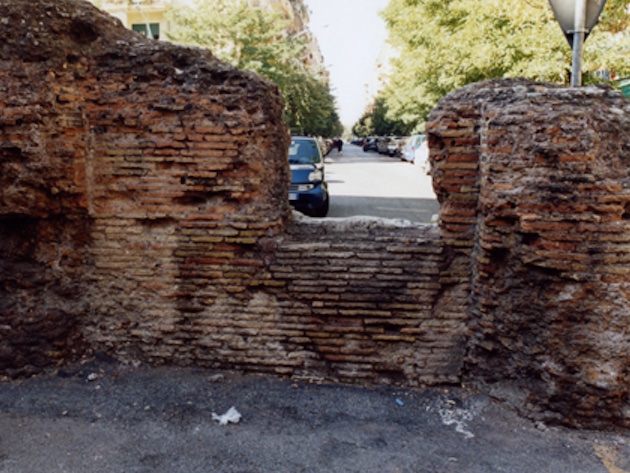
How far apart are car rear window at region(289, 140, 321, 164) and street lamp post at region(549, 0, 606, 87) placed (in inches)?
263

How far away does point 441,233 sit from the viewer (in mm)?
4312

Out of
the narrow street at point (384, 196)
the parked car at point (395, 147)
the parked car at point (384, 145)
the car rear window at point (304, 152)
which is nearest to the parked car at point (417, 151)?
the narrow street at point (384, 196)

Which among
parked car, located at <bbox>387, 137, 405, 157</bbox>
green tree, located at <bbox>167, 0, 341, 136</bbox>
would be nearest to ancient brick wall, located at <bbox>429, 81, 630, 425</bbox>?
green tree, located at <bbox>167, 0, 341, 136</bbox>

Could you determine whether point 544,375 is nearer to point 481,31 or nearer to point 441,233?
point 441,233

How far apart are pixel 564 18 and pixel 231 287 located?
3.70m

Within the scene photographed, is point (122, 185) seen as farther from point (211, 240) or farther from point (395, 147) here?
point (395, 147)

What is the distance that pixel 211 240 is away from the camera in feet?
14.8


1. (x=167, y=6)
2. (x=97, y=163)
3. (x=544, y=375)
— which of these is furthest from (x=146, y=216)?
(x=167, y=6)

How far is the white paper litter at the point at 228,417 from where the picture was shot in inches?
151

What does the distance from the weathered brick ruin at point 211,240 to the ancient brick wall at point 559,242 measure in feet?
0.09

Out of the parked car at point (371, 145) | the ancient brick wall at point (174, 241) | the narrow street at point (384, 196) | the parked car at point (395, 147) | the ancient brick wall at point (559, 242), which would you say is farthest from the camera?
the parked car at point (371, 145)

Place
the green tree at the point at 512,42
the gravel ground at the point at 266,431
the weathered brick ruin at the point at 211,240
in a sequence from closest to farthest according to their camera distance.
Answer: the gravel ground at the point at 266,431, the weathered brick ruin at the point at 211,240, the green tree at the point at 512,42

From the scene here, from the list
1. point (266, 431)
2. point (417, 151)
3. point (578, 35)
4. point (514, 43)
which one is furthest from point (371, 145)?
point (266, 431)

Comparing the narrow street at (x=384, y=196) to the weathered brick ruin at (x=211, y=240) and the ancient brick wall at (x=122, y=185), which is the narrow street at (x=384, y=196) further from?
the ancient brick wall at (x=122, y=185)
